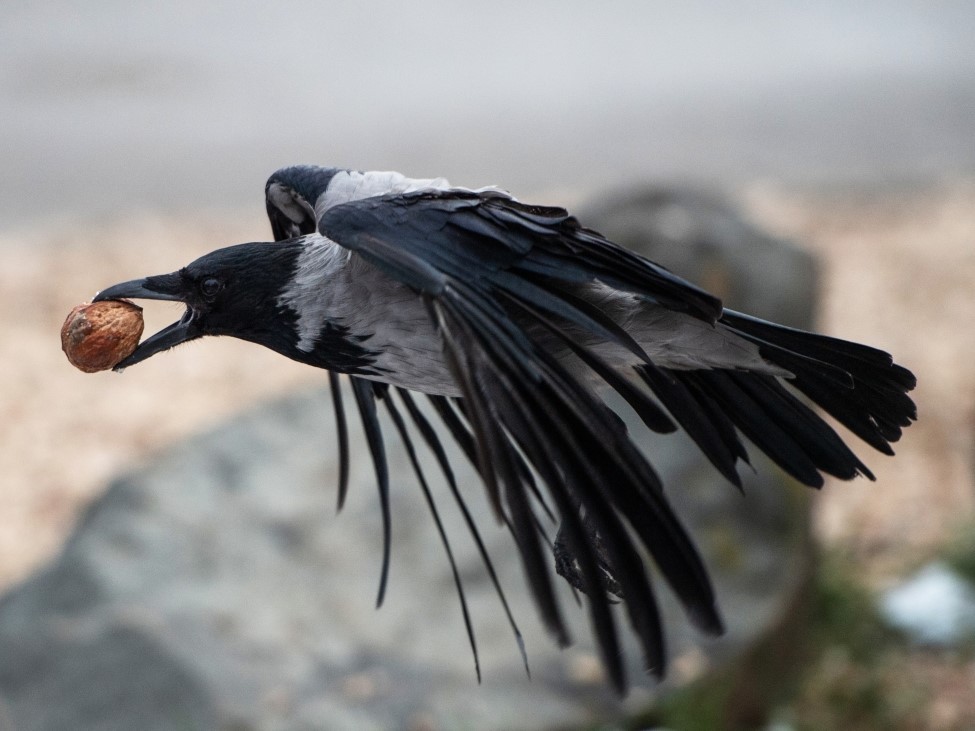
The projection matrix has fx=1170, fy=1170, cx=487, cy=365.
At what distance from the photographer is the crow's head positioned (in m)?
1.08

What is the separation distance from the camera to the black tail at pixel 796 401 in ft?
3.65

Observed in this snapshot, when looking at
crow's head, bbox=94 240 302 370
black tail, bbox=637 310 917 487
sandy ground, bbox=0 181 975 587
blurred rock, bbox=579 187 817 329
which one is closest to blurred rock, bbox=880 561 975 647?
sandy ground, bbox=0 181 975 587

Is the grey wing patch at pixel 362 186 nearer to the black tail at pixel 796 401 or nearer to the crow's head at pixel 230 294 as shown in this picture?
the crow's head at pixel 230 294

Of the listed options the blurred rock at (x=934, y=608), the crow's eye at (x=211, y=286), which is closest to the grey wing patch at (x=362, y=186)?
the crow's eye at (x=211, y=286)

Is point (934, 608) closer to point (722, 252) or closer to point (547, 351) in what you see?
point (722, 252)

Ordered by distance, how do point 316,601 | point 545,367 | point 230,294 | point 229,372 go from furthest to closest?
point 229,372, point 316,601, point 230,294, point 545,367

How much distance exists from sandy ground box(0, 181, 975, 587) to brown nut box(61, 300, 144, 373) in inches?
73.2

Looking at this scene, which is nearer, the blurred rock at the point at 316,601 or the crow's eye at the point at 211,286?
the crow's eye at the point at 211,286

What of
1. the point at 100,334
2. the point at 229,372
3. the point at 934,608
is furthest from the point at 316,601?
the point at 229,372

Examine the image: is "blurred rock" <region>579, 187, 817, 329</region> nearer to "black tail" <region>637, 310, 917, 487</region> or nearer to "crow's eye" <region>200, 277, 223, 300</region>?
"black tail" <region>637, 310, 917, 487</region>

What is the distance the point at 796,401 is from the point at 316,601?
1381 mm

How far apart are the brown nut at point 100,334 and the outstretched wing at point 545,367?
243 millimetres

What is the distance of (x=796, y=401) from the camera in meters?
1.16

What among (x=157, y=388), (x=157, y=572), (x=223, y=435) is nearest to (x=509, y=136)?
(x=157, y=388)
